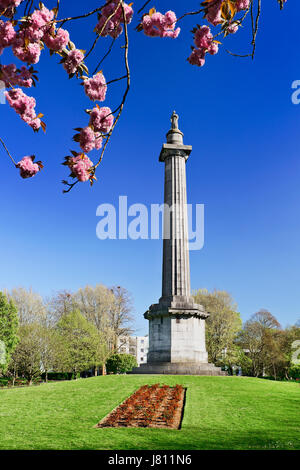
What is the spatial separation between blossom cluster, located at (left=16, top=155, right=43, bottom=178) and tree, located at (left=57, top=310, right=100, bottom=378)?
109ft

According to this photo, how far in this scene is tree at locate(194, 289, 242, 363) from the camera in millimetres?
37656

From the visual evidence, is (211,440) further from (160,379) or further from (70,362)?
(70,362)

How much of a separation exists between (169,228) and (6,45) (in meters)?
20.1

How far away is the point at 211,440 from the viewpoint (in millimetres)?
8195

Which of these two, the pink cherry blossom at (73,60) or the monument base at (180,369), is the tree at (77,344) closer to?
the monument base at (180,369)

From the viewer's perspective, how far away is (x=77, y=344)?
3522cm

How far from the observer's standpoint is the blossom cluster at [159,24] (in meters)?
3.89

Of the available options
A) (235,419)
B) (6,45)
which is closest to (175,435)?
(235,419)

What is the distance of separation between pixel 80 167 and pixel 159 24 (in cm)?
198

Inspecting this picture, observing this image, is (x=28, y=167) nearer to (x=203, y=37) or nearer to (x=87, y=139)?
(x=87, y=139)

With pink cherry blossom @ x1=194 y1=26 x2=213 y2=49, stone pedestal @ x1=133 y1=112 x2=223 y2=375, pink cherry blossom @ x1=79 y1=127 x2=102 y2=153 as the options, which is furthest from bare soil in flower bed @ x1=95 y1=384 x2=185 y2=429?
pink cherry blossom @ x1=194 y1=26 x2=213 y2=49

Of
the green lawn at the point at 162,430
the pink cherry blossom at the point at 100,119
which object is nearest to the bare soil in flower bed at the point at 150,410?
the green lawn at the point at 162,430

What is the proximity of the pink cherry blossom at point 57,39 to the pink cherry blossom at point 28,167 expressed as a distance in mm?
1209

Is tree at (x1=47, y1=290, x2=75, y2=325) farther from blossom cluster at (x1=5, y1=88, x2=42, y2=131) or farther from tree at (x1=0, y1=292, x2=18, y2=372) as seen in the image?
blossom cluster at (x1=5, y1=88, x2=42, y2=131)
